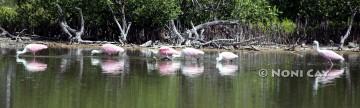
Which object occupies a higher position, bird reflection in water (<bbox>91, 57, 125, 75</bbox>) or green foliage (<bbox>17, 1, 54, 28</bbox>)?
green foliage (<bbox>17, 1, 54, 28</bbox>)

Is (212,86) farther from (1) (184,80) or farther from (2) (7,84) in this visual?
(2) (7,84)

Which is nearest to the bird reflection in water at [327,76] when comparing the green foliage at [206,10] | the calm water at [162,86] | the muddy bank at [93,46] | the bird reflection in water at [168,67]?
the calm water at [162,86]

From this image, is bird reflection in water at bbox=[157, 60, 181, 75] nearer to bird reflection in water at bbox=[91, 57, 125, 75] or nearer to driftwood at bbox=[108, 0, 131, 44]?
bird reflection in water at bbox=[91, 57, 125, 75]

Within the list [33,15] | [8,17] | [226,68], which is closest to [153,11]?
[33,15]

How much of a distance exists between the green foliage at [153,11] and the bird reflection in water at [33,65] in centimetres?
1291

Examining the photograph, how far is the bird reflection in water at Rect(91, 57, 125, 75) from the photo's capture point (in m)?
18.4

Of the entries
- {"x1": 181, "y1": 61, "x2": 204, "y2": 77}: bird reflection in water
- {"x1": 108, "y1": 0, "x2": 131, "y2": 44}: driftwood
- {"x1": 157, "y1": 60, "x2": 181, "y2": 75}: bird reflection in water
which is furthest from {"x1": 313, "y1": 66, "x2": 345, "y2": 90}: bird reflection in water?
{"x1": 108, "y1": 0, "x2": 131, "y2": 44}: driftwood

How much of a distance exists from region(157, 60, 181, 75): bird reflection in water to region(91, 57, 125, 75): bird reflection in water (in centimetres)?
110

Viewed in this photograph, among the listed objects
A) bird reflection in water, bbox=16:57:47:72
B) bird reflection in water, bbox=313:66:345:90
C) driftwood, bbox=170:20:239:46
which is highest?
driftwood, bbox=170:20:239:46

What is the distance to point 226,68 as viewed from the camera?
20.9 m

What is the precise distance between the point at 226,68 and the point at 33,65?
5.61 m

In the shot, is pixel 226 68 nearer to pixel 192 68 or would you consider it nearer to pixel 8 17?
pixel 192 68

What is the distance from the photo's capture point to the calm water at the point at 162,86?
1257 centimetres

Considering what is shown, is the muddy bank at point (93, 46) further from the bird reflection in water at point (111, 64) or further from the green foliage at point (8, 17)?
the bird reflection in water at point (111, 64)
